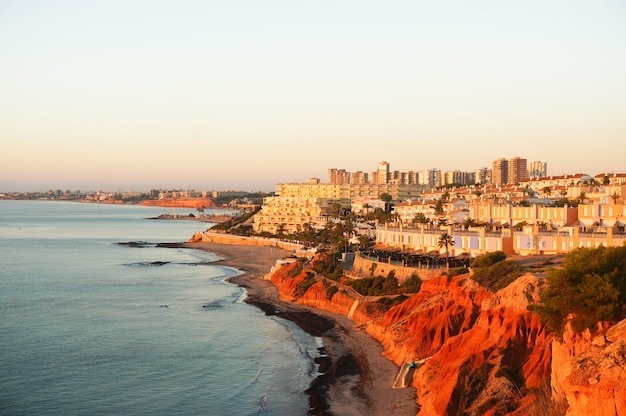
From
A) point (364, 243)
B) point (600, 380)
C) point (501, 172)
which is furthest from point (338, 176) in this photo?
point (600, 380)

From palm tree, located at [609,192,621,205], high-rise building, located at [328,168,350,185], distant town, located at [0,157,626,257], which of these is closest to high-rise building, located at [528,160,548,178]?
distant town, located at [0,157,626,257]

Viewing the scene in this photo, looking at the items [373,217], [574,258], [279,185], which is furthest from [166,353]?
[279,185]

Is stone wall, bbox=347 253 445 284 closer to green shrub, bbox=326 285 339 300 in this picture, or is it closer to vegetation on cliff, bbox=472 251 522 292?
green shrub, bbox=326 285 339 300

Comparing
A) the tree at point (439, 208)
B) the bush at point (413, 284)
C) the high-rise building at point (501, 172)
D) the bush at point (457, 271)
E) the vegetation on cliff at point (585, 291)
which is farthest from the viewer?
the high-rise building at point (501, 172)

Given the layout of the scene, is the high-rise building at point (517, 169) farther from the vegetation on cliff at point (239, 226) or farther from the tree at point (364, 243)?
the tree at point (364, 243)

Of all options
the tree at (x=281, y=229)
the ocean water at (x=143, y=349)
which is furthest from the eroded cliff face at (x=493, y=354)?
the tree at (x=281, y=229)

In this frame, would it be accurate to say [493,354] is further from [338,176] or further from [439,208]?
[338,176]
